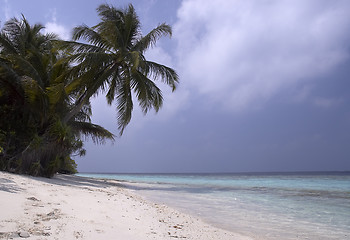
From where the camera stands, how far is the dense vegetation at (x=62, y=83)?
27.6ft

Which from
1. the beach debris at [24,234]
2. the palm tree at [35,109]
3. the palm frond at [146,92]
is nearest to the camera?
the beach debris at [24,234]

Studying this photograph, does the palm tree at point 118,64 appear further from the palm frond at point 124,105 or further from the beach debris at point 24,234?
the beach debris at point 24,234

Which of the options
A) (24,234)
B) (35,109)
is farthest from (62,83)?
(24,234)

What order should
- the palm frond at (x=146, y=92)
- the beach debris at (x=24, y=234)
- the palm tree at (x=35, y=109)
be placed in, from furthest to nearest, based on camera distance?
the palm frond at (x=146, y=92) < the palm tree at (x=35, y=109) < the beach debris at (x=24, y=234)

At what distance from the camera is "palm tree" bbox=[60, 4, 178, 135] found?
35.2 feet

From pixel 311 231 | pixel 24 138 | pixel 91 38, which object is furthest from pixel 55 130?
pixel 311 231

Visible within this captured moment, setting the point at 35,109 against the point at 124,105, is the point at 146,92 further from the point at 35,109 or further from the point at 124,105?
the point at 35,109

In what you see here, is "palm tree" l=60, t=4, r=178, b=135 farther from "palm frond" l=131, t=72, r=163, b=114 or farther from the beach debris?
the beach debris

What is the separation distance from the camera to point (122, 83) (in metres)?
11.9

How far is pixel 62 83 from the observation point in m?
8.80

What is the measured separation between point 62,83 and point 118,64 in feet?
10.8

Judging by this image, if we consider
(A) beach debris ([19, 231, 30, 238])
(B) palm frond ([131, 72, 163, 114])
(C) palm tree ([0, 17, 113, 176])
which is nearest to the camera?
(A) beach debris ([19, 231, 30, 238])

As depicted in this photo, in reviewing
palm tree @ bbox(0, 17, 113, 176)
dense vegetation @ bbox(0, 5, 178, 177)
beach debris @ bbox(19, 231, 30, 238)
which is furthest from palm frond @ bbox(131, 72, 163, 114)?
beach debris @ bbox(19, 231, 30, 238)

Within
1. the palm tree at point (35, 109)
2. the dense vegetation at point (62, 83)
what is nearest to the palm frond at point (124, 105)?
the dense vegetation at point (62, 83)
